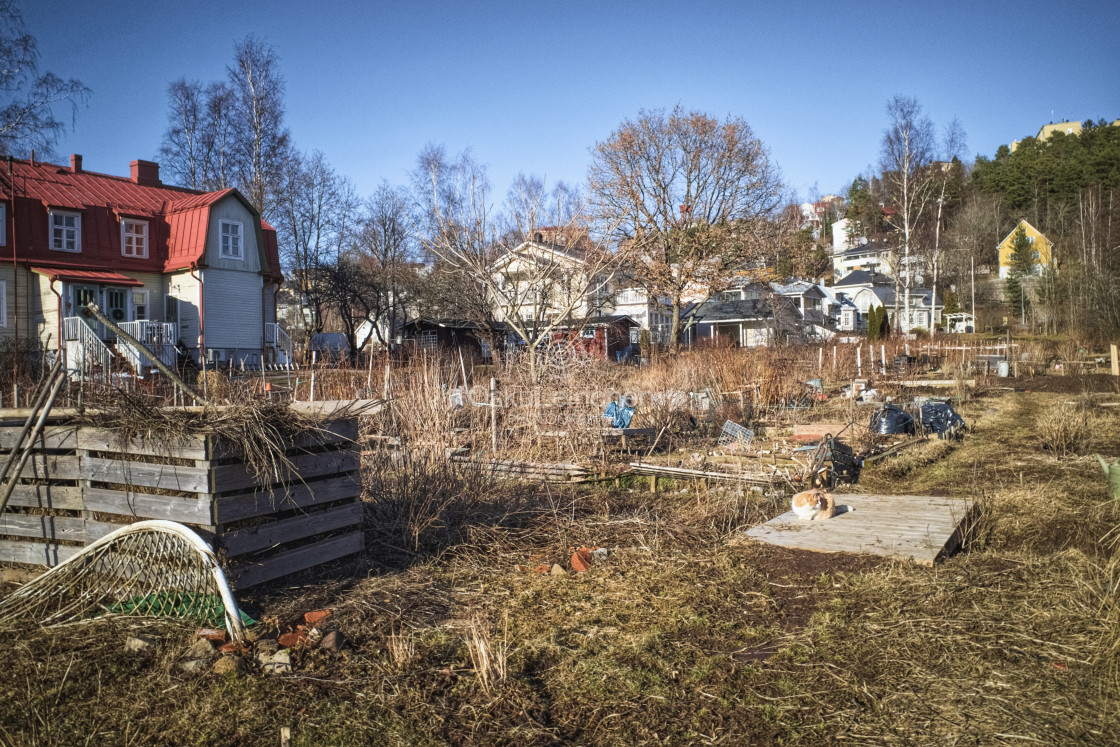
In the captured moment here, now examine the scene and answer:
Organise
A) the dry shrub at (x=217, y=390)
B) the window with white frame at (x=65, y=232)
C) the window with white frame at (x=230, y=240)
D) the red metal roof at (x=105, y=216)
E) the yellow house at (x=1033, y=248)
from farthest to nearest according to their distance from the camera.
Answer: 1. the yellow house at (x=1033, y=248)
2. the window with white frame at (x=230, y=240)
3. the window with white frame at (x=65, y=232)
4. the red metal roof at (x=105, y=216)
5. the dry shrub at (x=217, y=390)

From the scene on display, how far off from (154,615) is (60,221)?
23.2 m

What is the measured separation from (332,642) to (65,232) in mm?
23912

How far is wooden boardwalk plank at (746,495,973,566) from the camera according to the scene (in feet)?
17.1

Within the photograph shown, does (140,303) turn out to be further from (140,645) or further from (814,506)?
(814,506)

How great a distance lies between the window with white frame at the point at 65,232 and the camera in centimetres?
2219

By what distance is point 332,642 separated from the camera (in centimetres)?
365

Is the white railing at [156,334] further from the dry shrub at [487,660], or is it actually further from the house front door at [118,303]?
the dry shrub at [487,660]

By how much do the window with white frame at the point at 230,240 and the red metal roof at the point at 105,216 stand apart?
2.69 ft

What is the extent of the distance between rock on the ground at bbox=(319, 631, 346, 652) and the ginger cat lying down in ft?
13.1

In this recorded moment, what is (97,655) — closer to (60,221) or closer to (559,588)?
(559,588)

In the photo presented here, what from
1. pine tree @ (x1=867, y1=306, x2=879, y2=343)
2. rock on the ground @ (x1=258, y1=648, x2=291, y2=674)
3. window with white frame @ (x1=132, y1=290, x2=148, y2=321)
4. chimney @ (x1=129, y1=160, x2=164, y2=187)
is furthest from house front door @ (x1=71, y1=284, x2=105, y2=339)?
pine tree @ (x1=867, y1=306, x2=879, y2=343)

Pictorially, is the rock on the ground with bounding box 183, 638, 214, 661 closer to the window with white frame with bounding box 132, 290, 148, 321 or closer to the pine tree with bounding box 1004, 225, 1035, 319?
the window with white frame with bounding box 132, 290, 148, 321

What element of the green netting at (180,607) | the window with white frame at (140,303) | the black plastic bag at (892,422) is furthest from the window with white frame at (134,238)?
the green netting at (180,607)

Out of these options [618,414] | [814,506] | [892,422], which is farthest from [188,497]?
[892,422]
